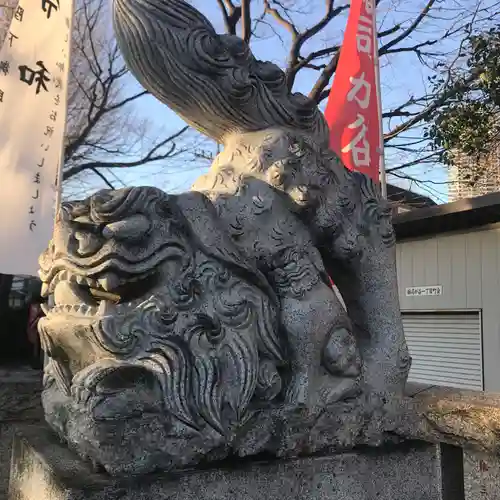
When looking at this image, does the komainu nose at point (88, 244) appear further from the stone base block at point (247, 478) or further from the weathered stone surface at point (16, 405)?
the weathered stone surface at point (16, 405)

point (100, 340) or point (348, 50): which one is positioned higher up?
point (348, 50)

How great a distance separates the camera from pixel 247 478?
4.79 feet

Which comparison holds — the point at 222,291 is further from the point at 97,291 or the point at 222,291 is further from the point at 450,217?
the point at 450,217

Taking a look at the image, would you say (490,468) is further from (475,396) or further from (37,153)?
(37,153)

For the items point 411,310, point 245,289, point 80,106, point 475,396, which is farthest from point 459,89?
point 245,289

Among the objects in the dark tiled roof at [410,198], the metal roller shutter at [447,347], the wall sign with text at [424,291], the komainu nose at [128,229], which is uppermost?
the dark tiled roof at [410,198]

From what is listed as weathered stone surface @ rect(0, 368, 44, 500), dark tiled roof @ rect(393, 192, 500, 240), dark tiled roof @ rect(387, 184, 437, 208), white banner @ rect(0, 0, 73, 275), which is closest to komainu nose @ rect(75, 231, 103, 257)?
weathered stone surface @ rect(0, 368, 44, 500)

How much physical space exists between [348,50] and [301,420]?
3757 millimetres

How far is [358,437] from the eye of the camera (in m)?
1.68

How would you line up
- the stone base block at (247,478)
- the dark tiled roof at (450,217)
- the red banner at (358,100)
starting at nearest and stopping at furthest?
the stone base block at (247,478) → the red banner at (358,100) → the dark tiled roof at (450,217)

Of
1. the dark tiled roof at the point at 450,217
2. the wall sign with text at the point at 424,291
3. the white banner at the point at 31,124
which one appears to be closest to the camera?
the white banner at the point at 31,124

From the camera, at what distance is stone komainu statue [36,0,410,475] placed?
4.48 ft

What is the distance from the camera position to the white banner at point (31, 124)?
3.05 metres

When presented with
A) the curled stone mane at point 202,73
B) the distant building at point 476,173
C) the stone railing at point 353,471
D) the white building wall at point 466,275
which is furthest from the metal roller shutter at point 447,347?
the curled stone mane at point 202,73
